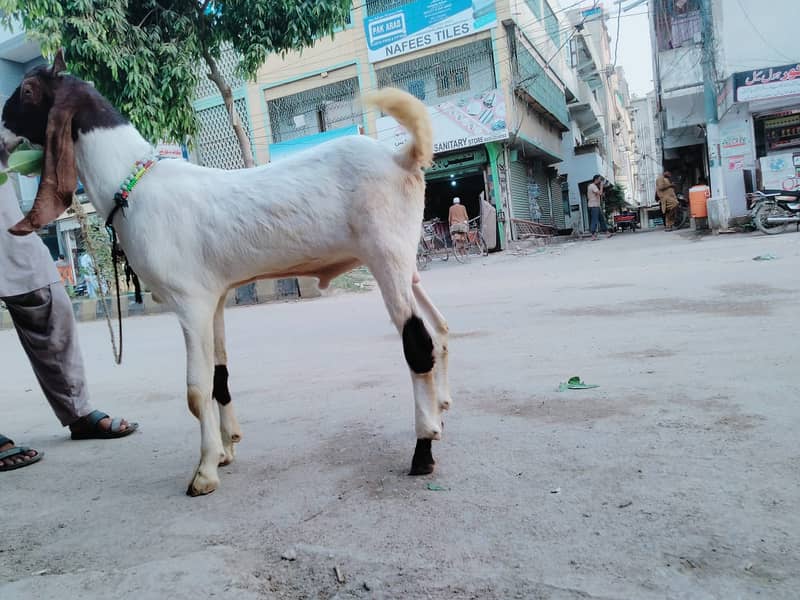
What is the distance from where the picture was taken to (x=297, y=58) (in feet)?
57.7

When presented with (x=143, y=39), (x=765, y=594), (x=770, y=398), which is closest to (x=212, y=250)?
(x=765, y=594)

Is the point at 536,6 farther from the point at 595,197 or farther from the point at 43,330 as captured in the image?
the point at 43,330

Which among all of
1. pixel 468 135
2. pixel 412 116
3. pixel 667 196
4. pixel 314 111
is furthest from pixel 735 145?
pixel 412 116

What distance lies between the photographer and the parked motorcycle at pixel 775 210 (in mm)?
10289

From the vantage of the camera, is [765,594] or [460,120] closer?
[765,594]

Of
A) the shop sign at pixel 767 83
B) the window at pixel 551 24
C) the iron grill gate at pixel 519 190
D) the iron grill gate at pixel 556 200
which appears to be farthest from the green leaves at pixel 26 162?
the iron grill gate at pixel 556 200

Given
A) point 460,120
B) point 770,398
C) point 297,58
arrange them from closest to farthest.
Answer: point 770,398, point 460,120, point 297,58

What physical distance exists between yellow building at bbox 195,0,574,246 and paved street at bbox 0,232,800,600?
12.7 m

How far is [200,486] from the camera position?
1.99 meters

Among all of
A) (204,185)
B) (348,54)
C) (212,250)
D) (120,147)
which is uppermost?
(348,54)

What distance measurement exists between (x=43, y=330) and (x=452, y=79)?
16.1 m

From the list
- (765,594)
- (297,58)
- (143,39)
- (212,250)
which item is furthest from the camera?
(297,58)

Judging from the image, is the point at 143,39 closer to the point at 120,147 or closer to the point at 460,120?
the point at 120,147

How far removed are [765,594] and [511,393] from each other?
1674 millimetres
